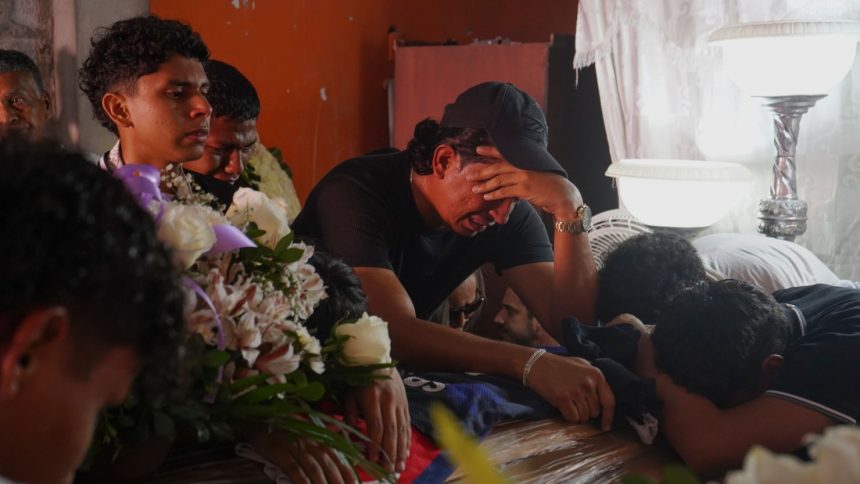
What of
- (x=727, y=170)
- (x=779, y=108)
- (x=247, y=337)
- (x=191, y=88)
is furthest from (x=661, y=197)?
(x=247, y=337)

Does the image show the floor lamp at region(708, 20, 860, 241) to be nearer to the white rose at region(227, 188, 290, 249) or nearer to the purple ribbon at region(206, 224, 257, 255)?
the white rose at region(227, 188, 290, 249)

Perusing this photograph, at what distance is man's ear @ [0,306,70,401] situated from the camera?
599 mm

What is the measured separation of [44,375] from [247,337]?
0.47m

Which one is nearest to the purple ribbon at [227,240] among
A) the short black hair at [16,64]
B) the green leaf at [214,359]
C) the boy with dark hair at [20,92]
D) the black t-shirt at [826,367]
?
the green leaf at [214,359]

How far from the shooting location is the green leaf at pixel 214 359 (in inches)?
41.8

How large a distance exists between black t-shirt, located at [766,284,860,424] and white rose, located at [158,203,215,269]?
1036 millimetres

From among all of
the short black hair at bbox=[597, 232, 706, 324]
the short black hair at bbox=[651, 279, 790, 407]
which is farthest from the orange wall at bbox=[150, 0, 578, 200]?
the short black hair at bbox=[651, 279, 790, 407]

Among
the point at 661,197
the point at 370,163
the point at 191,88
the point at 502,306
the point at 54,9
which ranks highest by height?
the point at 54,9

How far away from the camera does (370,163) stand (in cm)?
213

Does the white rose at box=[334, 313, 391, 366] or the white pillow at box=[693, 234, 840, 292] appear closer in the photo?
the white rose at box=[334, 313, 391, 366]

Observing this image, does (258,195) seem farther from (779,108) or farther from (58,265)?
(779,108)

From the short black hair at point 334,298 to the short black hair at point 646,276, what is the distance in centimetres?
81

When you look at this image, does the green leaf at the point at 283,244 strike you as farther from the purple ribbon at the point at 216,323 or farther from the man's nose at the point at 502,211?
the man's nose at the point at 502,211

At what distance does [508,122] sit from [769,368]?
73 cm
